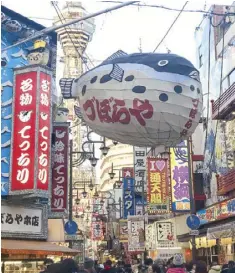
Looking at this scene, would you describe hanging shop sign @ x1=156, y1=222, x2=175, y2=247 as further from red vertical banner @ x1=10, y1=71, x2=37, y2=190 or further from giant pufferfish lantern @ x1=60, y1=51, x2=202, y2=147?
giant pufferfish lantern @ x1=60, y1=51, x2=202, y2=147

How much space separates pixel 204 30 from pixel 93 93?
22.8m

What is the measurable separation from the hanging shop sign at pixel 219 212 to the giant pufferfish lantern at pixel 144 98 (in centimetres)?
1256

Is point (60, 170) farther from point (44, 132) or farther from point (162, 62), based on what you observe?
point (162, 62)

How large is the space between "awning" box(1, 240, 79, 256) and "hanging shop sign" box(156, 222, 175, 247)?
14.4 feet

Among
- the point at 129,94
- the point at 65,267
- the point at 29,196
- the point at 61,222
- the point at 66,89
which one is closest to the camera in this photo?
the point at 65,267

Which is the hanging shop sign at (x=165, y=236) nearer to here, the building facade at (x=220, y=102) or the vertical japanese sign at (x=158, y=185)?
the building facade at (x=220, y=102)

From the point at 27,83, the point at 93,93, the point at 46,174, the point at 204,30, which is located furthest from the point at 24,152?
the point at 204,30

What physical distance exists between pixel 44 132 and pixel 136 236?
31.2ft

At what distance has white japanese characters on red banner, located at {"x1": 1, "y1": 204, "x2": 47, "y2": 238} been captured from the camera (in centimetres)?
1410

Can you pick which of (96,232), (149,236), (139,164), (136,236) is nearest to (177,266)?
(136,236)

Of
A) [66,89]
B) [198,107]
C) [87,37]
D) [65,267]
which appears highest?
[87,37]

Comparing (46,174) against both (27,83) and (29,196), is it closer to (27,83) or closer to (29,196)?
(29,196)

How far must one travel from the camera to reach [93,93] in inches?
295

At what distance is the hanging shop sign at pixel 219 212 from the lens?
19.7 metres
